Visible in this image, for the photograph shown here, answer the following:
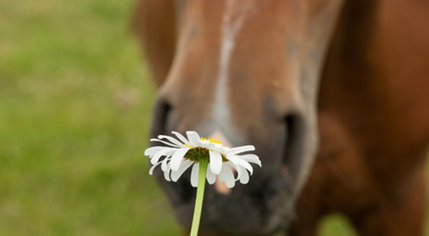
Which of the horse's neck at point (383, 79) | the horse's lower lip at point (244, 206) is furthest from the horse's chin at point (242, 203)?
the horse's neck at point (383, 79)

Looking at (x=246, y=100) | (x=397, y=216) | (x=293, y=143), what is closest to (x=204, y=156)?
(x=246, y=100)

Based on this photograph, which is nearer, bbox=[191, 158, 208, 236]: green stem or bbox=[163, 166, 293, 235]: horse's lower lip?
bbox=[191, 158, 208, 236]: green stem

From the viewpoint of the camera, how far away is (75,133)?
2.64m

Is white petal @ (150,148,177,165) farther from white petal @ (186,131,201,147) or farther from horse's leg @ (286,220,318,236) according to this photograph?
horse's leg @ (286,220,318,236)

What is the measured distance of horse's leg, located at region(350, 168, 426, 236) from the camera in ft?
5.02

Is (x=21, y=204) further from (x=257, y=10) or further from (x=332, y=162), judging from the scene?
(x=257, y=10)

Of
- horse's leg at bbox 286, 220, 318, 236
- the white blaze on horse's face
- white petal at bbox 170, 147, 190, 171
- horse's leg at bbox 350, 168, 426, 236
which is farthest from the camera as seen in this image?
horse's leg at bbox 286, 220, 318, 236

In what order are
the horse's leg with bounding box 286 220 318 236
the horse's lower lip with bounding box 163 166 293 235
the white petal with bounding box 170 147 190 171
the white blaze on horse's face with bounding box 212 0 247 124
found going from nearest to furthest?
1. the white petal with bounding box 170 147 190 171
2. the white blaze on horse's face with bounding box 212 0 247 124
3. the horse's lower lip with bounding box 163 166 293 235
4. the horse's leg with bounding box 286 220 318 236

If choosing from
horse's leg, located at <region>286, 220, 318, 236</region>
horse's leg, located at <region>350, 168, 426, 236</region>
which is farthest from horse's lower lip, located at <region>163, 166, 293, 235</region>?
horse's leg, located at <region>286, 220, 318, 236</region>

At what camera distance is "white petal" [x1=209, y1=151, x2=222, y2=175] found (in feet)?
0.93

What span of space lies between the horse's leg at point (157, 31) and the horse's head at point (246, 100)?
55 centimetres

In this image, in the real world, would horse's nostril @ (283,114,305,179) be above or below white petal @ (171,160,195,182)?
above

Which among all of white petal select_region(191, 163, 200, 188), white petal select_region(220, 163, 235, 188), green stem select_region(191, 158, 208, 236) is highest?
white petal select_region(191, 163, 200, 188)

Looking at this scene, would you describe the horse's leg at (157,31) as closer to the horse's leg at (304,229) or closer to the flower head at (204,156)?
the horse's leg at (304,229)
